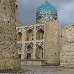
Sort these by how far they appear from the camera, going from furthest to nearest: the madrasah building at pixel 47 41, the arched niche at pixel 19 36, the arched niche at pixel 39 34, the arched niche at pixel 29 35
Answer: the arched niche at pixel 19 36
the arched niche at pixel 29 35
the arched niche at pixel 39 34
the madrasah building at pixel 47 41

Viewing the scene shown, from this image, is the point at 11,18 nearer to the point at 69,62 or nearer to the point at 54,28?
the point at 69,62

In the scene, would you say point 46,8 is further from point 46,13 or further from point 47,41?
point 47,41

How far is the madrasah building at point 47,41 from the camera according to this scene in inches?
1027

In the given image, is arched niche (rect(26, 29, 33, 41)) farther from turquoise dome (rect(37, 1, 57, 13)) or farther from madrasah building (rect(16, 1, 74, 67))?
turquoise dome (rect(37, 1, 57, 13))

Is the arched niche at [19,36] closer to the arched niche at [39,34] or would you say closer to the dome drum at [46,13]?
the arched niche at [39,34]

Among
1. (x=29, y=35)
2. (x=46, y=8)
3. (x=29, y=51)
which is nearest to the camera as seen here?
(x=29, y=51)

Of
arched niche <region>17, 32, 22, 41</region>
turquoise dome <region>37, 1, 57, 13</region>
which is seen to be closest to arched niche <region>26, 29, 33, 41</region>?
arched niche <region>17, 32, 22, 41</region>

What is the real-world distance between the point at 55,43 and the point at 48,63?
7.91ft

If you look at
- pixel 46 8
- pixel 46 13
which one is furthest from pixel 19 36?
pixel 46 8

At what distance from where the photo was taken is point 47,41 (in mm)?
33281

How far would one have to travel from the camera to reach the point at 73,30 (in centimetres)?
2577

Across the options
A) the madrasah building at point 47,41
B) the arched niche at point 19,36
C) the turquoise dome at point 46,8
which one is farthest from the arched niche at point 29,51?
the turquoise dome at point 46,8

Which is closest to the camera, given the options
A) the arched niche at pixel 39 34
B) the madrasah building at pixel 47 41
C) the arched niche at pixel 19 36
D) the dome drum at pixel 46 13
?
the madrasah building at pixel 47 41

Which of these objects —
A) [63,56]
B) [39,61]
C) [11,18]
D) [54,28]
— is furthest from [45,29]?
[11,18]
